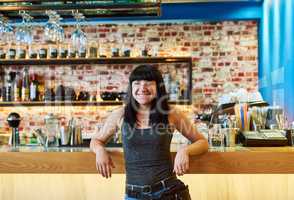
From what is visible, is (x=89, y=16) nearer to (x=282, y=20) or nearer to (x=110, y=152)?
(x=110, y=152)

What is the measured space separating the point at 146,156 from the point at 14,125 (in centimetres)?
118

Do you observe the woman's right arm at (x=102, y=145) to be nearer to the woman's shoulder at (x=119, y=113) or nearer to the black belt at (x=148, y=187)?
the woman's shoulder at (x=119, y=113)

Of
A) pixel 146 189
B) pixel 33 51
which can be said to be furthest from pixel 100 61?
pixel 146 189

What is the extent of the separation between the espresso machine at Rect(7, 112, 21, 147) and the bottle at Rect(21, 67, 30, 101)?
9.18 feet

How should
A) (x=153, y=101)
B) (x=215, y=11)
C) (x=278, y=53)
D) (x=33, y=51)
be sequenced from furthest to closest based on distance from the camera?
(x=33, y=51) → (x=215, y=11) → (x=278, y=53) → (x=153, y=101)

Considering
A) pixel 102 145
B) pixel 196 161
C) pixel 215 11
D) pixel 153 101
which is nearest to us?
pixel 153 101

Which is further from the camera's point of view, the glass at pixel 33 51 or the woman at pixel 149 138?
the glass at pixel 33 51

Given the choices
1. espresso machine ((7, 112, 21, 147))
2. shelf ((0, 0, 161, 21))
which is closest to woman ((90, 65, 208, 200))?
espresso machine ((7, 112, 21, 147))

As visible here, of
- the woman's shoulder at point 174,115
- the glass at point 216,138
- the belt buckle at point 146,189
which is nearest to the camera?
the belt buckle at point 146,189

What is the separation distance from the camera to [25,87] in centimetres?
547

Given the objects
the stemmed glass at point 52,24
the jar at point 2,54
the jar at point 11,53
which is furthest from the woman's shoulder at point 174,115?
the jar at point 2,54

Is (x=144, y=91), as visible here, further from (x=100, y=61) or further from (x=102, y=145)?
(x=100, y=61)

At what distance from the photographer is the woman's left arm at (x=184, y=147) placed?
1.77 meters

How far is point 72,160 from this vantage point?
2119 millimetres
